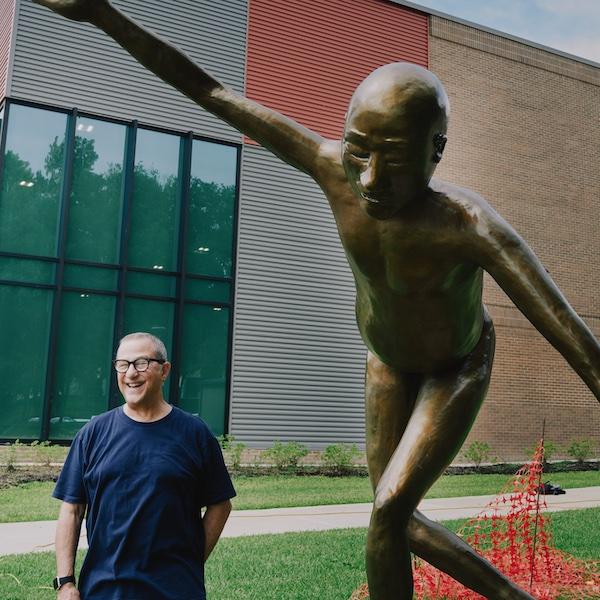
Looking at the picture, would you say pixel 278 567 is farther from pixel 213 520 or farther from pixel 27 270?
pixel 27 270

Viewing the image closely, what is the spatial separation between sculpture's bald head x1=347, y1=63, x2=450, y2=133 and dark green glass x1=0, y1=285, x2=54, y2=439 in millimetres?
12677

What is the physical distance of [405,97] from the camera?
211 centimetres

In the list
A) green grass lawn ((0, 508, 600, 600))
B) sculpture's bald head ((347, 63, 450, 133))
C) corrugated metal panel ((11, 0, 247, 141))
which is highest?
corrugated metal panel ((11, 0, 247, 141))

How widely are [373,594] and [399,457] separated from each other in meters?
0.45

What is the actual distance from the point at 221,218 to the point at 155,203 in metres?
1.49

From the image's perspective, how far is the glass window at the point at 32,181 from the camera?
14000mm

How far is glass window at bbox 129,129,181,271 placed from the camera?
15.0m

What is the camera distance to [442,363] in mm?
2662

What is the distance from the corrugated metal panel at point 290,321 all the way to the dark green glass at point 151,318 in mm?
1511

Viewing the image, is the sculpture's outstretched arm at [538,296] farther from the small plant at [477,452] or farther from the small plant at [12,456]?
the small plant at [477,452]

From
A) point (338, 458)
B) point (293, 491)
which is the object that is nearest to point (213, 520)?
point (293, 491)

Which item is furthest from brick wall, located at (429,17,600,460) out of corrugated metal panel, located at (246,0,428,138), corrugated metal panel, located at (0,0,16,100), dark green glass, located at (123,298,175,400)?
corrugated metal panel, located at (0,0,16,100)

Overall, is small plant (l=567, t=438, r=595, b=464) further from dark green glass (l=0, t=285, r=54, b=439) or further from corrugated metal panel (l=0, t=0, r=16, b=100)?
corrugated metal panel (l=0, t=0, r=16, b=100)

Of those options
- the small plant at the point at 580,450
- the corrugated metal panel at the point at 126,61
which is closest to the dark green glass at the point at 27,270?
the corrugated metal panel at the point at 126,61
